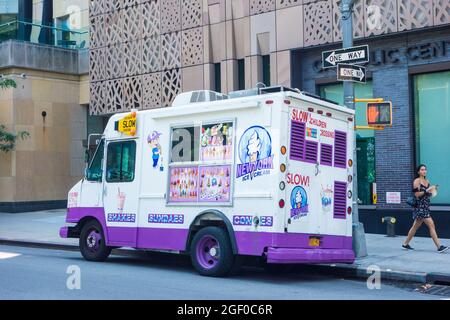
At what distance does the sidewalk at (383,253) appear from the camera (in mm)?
11121

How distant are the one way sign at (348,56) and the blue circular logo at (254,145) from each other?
11.2 feet

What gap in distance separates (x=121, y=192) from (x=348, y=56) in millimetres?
5318

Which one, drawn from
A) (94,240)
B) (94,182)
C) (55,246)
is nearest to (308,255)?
(94,240)

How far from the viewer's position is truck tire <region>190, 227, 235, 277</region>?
10766mm

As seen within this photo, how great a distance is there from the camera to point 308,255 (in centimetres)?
1059

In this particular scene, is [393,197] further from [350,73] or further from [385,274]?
[385,274]

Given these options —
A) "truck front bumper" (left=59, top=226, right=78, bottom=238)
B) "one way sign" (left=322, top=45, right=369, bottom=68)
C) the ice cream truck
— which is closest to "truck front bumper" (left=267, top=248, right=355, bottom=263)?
the ice cream truck

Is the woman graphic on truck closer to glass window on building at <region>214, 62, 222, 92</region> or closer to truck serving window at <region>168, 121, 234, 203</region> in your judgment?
truck serving window at <region>168, 121, 234, 203</region>

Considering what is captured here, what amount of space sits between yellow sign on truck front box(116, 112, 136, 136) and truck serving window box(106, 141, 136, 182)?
21 cm

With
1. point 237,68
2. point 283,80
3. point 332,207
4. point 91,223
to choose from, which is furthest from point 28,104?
point 332,207

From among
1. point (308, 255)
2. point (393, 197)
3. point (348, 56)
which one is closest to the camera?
point (308, 255)

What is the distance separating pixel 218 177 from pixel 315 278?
8.33ft

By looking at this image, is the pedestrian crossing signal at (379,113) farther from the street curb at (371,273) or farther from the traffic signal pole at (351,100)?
the street curb at (371,273)

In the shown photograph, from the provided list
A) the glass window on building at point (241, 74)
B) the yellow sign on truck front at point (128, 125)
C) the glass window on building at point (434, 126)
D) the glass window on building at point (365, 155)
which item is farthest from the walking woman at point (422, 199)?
the glass window on building at point (241, 74)
